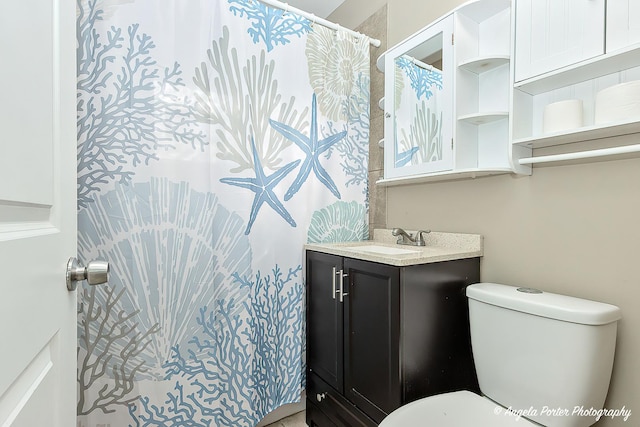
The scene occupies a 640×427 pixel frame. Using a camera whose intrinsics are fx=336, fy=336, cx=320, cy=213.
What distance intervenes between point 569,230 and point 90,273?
1.42m

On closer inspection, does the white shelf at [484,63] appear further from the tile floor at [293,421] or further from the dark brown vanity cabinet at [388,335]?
the tile floor at [293,421]

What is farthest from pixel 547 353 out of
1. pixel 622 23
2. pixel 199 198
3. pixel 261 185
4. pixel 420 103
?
pixel 199 198

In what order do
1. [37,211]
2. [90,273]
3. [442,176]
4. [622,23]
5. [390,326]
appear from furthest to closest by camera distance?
[442,176] → [390,326] → [622,23] → [90,273] → [37,211]

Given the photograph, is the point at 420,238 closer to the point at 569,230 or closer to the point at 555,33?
the point at 569,230

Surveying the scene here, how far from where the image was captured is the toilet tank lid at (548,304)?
37.7 inches

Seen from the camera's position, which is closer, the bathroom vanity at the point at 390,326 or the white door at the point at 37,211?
the white door at the point at 37,211

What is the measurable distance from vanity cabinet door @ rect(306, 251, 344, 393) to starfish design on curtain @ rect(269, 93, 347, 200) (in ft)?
1.26

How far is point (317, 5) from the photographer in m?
2.31

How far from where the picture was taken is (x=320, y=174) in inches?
72.4

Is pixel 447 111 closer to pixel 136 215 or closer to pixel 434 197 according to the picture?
pixel 434 197

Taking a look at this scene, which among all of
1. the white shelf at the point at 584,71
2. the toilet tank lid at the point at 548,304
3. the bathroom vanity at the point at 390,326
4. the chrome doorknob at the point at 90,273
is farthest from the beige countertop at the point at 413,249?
the chrome doorknob at the point at 90,273

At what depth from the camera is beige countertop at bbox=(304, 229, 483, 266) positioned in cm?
129

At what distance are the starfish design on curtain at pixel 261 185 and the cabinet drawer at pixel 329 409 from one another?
83cm

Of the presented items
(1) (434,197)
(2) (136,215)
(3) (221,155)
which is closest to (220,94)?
(3) (221,155)
